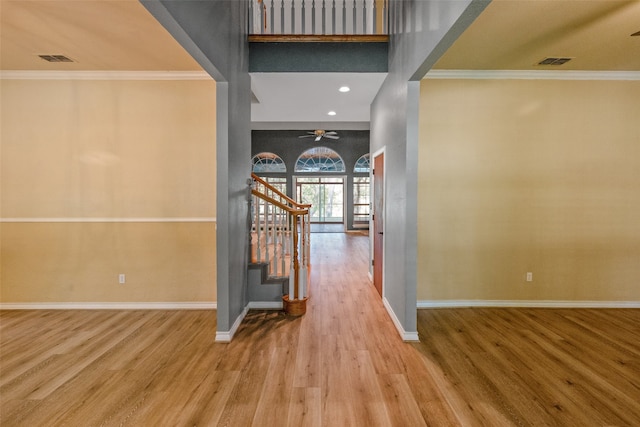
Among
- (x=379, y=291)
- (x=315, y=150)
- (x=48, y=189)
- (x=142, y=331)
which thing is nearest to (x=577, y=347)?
(x=379, y=291)

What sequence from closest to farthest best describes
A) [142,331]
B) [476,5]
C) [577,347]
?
[476,5] → [577,347] → [142,331]

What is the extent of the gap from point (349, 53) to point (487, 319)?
3660 mm

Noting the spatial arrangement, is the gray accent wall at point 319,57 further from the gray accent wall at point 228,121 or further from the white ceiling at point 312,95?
the gray accent wall at point 228,121

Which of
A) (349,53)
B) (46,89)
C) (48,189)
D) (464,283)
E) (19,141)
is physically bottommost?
(464,283)

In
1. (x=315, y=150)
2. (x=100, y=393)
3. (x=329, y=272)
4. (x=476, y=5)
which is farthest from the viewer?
(x=315, y=150)

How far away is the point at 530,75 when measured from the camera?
3.63m

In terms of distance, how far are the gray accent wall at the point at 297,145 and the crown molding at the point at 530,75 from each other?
258 inches

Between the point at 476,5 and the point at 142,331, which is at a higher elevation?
the point at 476,5

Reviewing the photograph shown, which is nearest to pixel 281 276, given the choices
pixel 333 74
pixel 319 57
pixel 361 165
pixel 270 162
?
pixel 333 74

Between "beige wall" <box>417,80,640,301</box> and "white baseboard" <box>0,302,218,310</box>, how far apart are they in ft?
9.77

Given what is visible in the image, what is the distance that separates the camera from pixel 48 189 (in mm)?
3637

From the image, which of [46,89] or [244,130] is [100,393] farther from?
[46,89]

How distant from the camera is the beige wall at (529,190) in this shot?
3.67 meters

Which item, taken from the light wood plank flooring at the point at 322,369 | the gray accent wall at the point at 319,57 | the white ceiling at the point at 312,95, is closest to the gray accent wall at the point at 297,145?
the white ceiling at the point at 312,95
